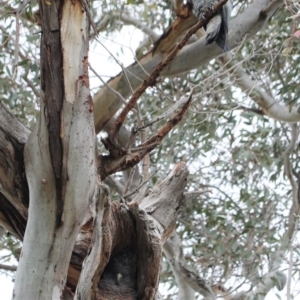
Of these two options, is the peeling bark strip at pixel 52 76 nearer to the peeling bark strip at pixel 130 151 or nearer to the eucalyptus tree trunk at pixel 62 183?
the eucalyptus tree trunk at pixel 62 183

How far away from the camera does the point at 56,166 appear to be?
146 centimetres

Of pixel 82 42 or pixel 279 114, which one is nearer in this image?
pixel 82 42

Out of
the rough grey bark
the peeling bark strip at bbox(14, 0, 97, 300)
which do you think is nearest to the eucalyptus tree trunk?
the peeling bark strip at bbox(14, 0, 97, 300)

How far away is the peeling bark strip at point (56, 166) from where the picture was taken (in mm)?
1449

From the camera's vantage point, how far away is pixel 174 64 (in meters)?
2.88

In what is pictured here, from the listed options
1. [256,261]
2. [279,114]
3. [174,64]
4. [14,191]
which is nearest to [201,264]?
[256,261]

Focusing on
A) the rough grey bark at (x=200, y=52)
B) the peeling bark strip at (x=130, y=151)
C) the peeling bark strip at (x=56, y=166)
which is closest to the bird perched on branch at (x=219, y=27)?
the rough grey bark at (x=200, y=52)

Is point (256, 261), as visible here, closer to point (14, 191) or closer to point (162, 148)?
point (162, 148)

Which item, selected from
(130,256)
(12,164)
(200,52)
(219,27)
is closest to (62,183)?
(12,164)

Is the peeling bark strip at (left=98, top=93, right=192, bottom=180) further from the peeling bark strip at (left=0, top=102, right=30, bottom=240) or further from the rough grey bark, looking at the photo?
the rough grey bark

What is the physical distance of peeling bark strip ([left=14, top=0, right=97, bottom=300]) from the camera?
4.75 feet

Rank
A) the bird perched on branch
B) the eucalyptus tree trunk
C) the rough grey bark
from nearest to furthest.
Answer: the eucalyptus tree trunk
the bird perched on branch
the rough grey bark

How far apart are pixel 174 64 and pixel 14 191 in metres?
1.48

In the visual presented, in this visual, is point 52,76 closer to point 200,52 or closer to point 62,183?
point 62,183
